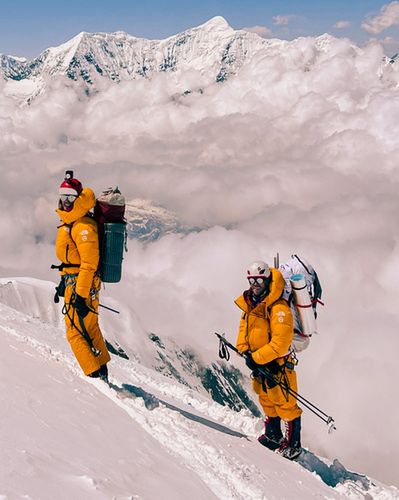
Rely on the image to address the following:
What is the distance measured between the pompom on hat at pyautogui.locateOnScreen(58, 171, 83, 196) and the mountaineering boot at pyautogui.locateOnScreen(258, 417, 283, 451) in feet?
18.6

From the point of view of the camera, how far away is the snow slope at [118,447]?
474 centimetres

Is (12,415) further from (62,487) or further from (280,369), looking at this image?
(280,369)

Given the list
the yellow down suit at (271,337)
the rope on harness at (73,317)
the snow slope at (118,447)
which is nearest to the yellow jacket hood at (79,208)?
the rope on harness at (73,317)

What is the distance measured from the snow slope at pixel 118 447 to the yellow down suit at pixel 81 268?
0.53 m

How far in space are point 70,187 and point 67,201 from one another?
25 centimetres

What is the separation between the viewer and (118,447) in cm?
624

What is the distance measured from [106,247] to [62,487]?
511 centimetres

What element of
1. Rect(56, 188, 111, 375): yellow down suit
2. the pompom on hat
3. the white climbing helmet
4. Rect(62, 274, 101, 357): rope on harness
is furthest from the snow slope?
the pompom on hat

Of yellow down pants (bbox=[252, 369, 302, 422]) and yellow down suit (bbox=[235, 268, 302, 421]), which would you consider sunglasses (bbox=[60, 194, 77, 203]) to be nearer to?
yellow down suit (bbox=[235, 268, 302, 421])

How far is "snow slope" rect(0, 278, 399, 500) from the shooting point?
4.74m

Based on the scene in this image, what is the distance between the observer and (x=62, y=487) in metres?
4.32

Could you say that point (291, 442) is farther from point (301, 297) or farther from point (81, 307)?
point (81, 307)

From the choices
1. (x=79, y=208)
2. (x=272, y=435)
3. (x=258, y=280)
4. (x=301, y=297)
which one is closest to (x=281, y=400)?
(x=272, y=435)

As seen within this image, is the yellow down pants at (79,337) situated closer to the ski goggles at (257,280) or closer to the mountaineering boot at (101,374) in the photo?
the mountaineering boot at (101,374)
